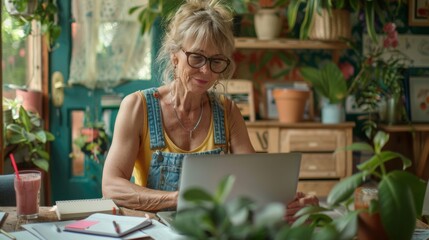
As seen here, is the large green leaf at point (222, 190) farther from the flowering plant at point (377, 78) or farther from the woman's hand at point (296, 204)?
the flowering plant at point (377, 78)

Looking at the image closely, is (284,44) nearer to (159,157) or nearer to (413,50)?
(413,50)

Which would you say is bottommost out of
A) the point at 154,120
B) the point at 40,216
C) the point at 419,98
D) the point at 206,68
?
the point at 40,216

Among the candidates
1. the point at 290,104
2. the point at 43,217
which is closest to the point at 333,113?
the point at 290,104

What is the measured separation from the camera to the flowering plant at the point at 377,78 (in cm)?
382

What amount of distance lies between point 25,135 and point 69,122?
0.51 m

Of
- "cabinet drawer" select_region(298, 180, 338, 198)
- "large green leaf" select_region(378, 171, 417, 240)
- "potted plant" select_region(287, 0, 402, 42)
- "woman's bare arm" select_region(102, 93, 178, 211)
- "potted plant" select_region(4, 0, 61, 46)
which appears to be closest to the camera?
"large green leaf" select_region(378, 171, 417, 240)

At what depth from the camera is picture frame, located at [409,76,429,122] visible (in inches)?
163

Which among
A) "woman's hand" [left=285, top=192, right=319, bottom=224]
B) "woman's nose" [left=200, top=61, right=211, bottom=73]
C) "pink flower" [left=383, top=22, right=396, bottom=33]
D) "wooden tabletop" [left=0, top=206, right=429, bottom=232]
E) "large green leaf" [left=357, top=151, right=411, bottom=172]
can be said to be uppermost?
"pink flower" [left=383, top=22, right=396, bottom=33]

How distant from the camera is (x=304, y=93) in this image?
3.74 metres

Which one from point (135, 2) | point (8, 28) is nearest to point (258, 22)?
point (135, 2)

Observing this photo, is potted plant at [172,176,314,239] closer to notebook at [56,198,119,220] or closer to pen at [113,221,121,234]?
pen at [113,221,121,234]

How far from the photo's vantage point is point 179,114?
7.03 feet

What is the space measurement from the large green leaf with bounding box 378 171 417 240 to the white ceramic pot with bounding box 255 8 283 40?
282cm

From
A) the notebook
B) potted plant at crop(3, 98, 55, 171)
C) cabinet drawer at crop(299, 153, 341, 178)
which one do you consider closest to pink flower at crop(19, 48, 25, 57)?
potted plant at crop(3, 98, 55, 171)
